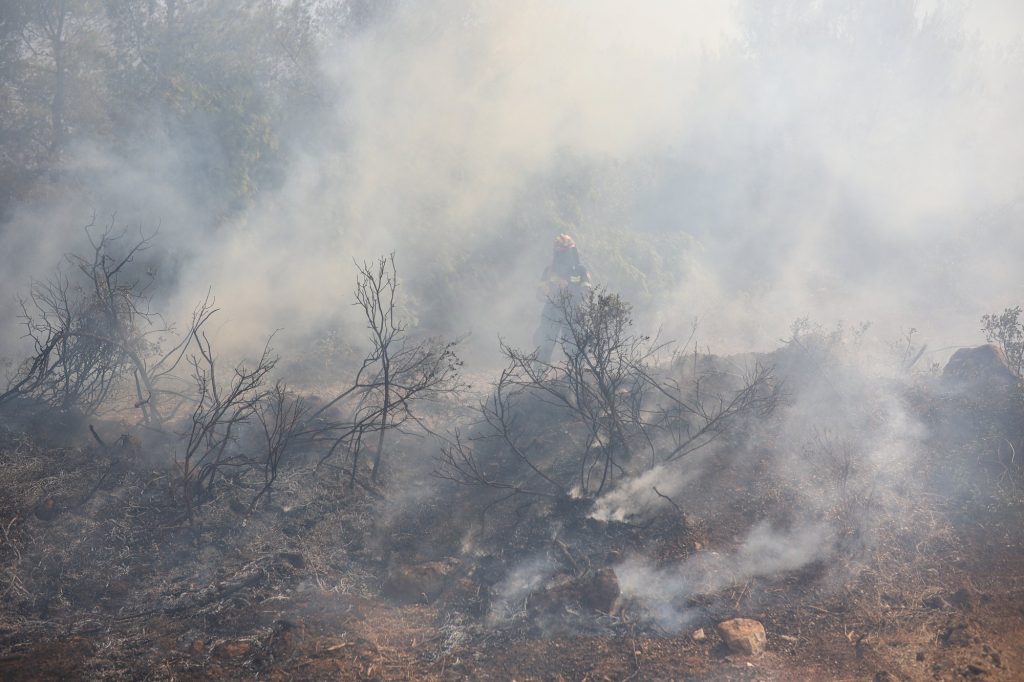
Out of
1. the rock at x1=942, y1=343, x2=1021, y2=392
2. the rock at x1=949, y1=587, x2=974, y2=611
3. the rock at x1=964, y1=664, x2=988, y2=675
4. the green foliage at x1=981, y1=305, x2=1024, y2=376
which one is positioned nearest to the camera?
the rock at x1=964, y1=664, x2=988, y2=675

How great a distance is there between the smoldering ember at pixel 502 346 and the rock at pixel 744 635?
3cm

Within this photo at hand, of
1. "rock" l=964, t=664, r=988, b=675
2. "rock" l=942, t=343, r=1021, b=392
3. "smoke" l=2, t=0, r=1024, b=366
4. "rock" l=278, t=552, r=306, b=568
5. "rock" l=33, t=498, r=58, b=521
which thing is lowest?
"rock" l=964, t=664, r=988, b=675

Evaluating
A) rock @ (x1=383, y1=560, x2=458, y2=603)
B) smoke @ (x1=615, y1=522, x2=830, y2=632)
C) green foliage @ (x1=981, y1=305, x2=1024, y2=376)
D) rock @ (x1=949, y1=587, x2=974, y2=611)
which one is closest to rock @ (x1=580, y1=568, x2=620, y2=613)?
smoke @ (x1=615, y1=522, x2=830, y2=632)

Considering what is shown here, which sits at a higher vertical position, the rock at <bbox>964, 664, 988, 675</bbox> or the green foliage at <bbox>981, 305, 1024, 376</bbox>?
the green foliage at <bbox>981, 305, 1024, 376</bbox>

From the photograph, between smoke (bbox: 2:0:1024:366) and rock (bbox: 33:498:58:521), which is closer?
rock (bbox: 33:498:58:521)

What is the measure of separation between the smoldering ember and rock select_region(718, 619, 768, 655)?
3 cm

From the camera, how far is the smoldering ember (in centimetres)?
510

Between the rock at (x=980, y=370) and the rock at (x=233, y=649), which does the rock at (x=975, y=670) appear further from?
the rock at (x=233, y=649)

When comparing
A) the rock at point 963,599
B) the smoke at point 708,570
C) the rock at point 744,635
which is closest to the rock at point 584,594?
the smoke at point 708,570

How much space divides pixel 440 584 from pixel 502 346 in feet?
10.1

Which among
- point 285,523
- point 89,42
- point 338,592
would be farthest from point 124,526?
point 89,42

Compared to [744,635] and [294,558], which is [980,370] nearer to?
[744,635]

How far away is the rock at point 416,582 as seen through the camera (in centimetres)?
550

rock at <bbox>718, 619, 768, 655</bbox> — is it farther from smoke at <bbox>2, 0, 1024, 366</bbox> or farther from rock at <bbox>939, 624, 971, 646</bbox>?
smoke at <bbox>2, 0, 1024, 366</bbox>
